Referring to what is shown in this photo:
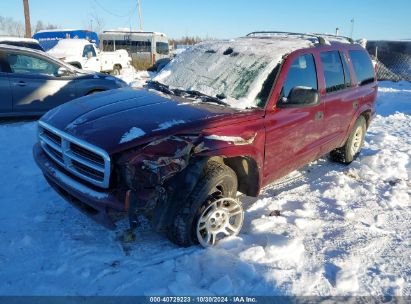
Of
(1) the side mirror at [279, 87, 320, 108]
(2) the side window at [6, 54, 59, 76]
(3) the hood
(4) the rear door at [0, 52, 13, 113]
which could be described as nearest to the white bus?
(2) the side window at [6, 54, 59, 76]

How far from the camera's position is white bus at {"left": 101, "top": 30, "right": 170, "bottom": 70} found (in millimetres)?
22688

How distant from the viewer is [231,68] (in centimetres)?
407

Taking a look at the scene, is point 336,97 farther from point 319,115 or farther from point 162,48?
point 162,48

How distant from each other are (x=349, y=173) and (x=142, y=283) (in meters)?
3.62

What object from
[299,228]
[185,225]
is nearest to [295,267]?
[299,228]

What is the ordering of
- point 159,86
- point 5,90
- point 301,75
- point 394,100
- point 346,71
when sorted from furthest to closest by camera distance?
point 394,100, point 5,90, point 346,71, point 159,86, point 301,75

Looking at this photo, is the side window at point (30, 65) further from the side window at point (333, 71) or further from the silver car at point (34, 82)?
the side window at point (333, 71)

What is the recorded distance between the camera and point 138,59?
22.9 m

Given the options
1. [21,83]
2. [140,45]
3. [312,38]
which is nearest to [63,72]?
[21,83]

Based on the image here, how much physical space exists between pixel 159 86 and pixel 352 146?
325cm

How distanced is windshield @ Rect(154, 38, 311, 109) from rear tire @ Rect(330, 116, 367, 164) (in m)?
1.86

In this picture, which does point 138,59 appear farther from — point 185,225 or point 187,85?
point 185,225

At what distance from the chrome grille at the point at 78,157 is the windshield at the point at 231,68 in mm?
1424

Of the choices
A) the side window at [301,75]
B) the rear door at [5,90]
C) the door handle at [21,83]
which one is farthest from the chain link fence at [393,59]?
the rear door at [5,90]
